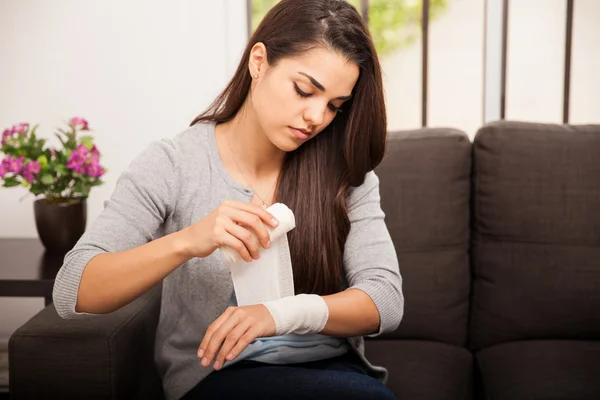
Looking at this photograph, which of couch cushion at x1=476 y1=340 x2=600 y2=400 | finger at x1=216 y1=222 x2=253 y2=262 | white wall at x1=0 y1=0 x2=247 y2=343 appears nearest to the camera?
finger at x1=216 y1=222 x2=253 y2=262

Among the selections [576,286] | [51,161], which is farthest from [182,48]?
[576,286]

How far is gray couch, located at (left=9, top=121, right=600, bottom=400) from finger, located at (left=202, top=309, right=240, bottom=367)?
0.67 metres

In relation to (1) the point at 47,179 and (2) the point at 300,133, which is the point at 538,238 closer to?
(2) the point at 300,133

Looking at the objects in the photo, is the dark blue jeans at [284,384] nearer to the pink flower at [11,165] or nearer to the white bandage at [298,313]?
the white bandage at [298,313]

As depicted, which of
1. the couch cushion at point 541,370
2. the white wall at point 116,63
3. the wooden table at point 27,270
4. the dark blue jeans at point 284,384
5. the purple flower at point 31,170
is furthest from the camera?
the white wall at point 116,63

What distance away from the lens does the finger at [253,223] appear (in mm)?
1074

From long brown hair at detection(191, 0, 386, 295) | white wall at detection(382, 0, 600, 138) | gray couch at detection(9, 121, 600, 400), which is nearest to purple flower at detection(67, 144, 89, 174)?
gray couch at detection(9, 121, 600, 400)

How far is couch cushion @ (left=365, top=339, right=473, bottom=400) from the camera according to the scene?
1.64m

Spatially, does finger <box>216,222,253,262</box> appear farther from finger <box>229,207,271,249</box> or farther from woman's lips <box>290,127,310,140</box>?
woman's lips <box>290,127,310,140</box>

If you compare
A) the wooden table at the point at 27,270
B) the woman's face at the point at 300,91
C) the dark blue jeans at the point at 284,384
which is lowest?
the dark blue jeans at the point at 284,384

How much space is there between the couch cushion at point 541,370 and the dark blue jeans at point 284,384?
525 mm

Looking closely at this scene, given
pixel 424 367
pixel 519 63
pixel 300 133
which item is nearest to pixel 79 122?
pixel 300 133

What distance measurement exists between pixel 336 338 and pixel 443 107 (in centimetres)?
216

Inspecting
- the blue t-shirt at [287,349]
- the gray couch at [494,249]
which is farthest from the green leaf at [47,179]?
the blue t-shirt at [287,349]
